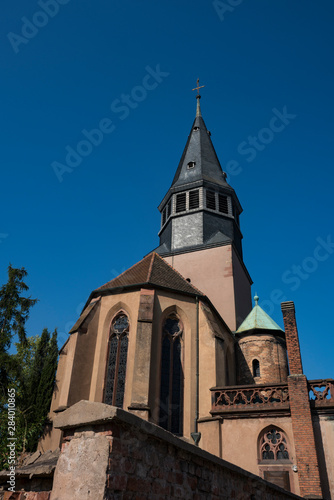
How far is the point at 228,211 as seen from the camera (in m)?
→ 27.3

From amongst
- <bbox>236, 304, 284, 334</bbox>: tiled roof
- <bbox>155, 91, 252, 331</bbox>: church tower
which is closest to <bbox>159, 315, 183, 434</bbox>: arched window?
<bbox>236, 304, 284, 334</bbox>: tiled roof

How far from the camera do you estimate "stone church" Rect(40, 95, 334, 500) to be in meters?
12.7

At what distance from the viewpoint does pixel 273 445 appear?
12891 millimetres

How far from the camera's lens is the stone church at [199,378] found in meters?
12.7

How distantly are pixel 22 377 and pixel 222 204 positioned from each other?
56.3 ft

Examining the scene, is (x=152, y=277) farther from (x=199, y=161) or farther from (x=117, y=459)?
(x=199, y=161)

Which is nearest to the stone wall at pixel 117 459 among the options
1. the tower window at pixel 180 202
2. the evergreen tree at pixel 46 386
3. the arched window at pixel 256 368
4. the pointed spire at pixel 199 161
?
the arched window at pixel 256 368

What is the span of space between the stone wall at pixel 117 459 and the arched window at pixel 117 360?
35.6ft

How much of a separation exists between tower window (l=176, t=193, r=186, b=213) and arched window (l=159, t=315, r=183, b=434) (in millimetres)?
11918

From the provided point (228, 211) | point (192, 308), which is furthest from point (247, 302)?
point (192, 308)

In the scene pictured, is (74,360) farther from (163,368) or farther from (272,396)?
(272,396)

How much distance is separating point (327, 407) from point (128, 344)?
7.32 m

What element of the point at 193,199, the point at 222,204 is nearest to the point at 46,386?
the point at 193,199

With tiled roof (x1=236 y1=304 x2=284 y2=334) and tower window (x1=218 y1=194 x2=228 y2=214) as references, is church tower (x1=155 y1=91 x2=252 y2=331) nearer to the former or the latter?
tower window (x1=218 y1=194 x2=228 y2=214)
